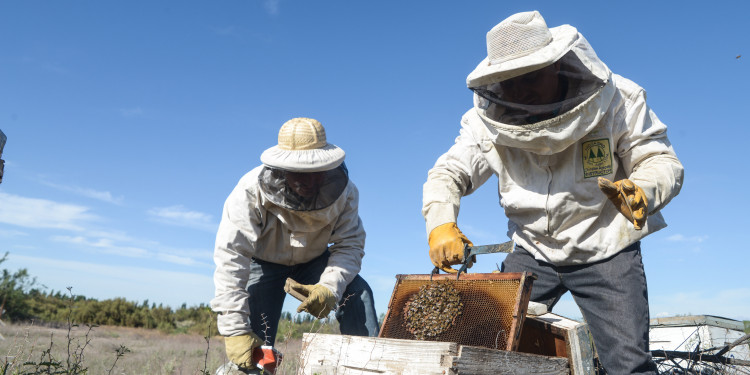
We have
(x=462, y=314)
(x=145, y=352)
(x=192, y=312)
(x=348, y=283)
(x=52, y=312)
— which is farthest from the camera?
(x=192, y=312)

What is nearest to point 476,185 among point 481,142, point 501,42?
point 481,142

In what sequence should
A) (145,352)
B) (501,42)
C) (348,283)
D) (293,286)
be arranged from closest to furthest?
(501,42) → (293,286) → (348,283) → (145,352)

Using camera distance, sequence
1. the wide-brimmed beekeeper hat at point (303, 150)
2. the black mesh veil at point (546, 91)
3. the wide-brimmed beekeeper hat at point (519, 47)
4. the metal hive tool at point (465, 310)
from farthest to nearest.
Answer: the wide-brimmed beekeeper hat at point (303, 150) → the black mesh veil at point (546, 91) → the wide-brimmed beekeeper hat at point (519, 47) → the metal hive tool at point (465, 310)

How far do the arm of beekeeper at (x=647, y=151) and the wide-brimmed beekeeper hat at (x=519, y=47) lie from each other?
1.77 ft

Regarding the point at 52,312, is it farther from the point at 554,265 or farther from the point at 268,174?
the point at 554,265

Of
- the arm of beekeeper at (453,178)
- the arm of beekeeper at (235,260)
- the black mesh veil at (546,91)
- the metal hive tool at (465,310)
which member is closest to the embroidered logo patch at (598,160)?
the black mesh veil at (546,91)

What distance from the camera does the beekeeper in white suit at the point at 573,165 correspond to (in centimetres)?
291

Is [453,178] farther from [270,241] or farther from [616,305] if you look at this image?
[270,241]

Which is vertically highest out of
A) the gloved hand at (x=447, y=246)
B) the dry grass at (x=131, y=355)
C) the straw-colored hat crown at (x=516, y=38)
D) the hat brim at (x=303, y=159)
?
the straw-colored hat crown at (x=516, y=38)

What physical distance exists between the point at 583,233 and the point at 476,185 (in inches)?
27.9

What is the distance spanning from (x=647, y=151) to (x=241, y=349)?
3030 mm

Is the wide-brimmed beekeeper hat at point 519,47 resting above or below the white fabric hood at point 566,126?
above

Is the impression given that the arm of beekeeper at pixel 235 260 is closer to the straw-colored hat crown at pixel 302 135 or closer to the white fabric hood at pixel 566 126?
the straw-colored hat crown at pixel 302 135

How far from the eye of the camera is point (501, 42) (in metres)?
3.01
